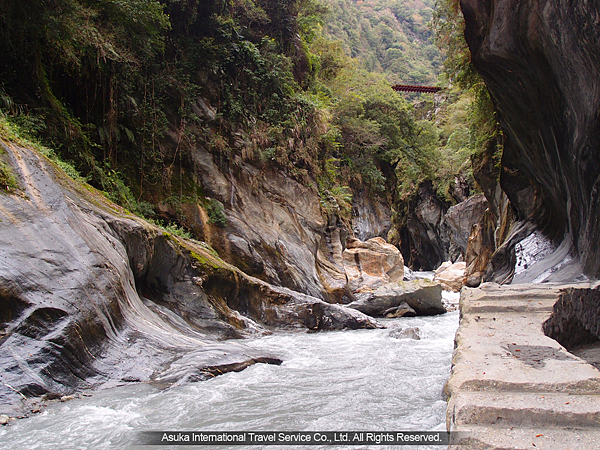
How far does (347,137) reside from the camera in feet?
86.6

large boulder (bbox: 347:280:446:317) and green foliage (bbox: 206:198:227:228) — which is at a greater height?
green foliage (bbox: 206:198:227:228)

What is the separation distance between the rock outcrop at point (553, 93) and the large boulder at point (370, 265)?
8950 millimetres

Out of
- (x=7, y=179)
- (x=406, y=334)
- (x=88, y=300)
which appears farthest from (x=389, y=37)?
(x=88, y=300)

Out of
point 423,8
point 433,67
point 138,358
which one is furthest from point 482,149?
point 423,8

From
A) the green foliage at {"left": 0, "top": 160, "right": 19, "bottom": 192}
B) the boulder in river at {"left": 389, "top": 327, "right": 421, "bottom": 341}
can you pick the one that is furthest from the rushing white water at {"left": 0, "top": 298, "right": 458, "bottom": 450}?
the green foliage at {"left": 0, "top": 160, "right": 19, "bottom": 192}

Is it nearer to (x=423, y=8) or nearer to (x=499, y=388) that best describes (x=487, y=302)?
(x=499, y=388)

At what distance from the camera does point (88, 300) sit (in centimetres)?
491

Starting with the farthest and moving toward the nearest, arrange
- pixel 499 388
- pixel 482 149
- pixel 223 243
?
pixel 482 149 → pixel 223 243 → pixel 499 388

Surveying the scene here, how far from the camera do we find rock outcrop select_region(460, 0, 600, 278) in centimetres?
582

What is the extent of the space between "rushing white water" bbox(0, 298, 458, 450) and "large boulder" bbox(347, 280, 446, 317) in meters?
6.75

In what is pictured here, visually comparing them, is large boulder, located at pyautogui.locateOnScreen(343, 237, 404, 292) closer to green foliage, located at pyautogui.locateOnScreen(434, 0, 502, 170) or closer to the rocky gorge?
green foliage, located at pyautogui.locateOnScreen(434, 0, 502, 170)

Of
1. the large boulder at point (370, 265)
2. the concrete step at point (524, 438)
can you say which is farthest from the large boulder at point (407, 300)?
the concrete step at point (524, 438)

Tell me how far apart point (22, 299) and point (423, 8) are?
113m

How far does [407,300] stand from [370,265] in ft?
19.1
